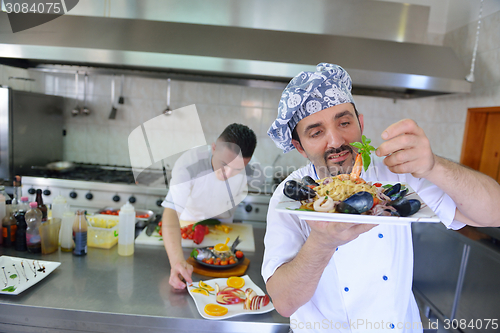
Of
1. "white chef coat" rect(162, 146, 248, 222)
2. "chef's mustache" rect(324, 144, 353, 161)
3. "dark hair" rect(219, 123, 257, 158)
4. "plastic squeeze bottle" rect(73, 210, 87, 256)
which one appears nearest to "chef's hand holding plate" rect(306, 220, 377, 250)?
"chef's mustache" rect(324, 144, 353, 161)

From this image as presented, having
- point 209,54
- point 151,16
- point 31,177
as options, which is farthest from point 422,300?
point 31,177

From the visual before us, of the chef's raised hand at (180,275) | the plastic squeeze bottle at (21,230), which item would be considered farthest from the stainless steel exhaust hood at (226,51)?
the chef's raised hand at (180,275)

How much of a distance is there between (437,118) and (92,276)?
3552 millimetres

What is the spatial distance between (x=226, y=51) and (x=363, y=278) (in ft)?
5.78

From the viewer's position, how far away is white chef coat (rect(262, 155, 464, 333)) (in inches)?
38.3

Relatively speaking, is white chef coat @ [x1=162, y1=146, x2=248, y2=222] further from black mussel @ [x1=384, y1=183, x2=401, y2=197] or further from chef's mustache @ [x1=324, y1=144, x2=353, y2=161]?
black mussel @ [x1=384, y1=183, x2=401, y2=197]

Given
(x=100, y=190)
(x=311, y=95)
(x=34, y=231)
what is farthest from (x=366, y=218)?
(x=100, y=190)

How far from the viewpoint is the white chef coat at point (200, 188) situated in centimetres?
180

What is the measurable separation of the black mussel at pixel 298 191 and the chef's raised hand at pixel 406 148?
20 centimetres

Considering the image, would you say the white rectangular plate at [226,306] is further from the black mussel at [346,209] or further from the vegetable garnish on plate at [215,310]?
the black mussel at [346,209]

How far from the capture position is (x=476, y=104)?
2.81 m

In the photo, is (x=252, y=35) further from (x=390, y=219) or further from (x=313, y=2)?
(x=390, y=219)

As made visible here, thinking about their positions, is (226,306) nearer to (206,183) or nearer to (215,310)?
(215,310)

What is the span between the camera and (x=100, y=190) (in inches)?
115
